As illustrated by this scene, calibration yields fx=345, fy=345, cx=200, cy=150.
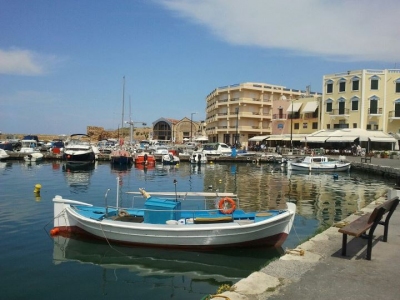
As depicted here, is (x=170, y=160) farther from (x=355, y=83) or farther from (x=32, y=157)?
(x=355, y=83)

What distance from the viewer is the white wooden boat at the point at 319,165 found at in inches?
1510

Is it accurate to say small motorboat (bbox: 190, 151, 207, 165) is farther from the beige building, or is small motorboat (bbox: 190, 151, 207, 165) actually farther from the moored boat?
the beige building

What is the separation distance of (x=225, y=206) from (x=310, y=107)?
5046cm

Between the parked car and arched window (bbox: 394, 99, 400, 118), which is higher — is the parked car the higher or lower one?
the lower one

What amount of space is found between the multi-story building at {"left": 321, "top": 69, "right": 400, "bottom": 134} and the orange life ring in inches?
1800

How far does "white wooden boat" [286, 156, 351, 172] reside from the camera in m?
38.3

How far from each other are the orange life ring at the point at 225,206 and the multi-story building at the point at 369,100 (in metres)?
45.7

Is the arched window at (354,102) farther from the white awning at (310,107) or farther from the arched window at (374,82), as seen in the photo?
the white awning at (310,107)

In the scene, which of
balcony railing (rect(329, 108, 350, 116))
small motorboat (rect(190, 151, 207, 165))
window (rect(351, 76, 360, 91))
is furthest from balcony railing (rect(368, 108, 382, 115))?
small motorboat (rect(190, 151, 207, 165))

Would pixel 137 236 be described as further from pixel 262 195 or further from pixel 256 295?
pixel 262 195

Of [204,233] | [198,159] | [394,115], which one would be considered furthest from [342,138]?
[204,233]

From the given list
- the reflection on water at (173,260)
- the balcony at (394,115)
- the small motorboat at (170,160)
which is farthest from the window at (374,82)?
the reflection on water at (173,260)

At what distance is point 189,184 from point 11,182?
1433 cm

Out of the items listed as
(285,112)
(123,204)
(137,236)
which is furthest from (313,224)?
(285,112)
